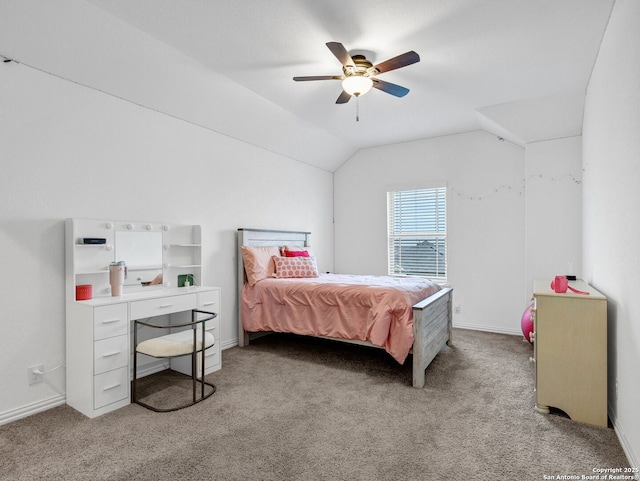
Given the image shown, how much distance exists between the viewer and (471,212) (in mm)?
4922

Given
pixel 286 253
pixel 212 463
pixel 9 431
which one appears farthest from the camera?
pixel 286 253

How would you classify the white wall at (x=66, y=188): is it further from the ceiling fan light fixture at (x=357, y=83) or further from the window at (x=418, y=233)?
the window at (x=418, y=233)

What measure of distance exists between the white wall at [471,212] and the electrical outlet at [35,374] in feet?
13.9

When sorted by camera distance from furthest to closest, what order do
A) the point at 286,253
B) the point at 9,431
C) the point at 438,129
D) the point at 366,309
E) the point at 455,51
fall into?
the point at 438,129 < the point at 286,253 < the point at 366,309 < the point at 455,51 < the point at 9,431

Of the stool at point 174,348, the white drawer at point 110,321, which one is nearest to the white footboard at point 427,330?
the stool at point 174,348

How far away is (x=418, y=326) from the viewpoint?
2945mm

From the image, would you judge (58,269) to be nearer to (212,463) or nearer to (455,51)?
(212,463)

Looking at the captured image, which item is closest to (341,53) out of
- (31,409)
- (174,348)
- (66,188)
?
(66,188)

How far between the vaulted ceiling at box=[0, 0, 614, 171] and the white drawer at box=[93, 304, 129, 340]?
70.1 inches

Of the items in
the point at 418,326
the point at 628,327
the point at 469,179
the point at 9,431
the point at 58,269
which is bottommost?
the point at 9,431

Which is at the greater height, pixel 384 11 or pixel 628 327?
pixel 384 11

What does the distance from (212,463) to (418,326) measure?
Answer: 178 cm

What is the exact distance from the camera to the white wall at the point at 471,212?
15.2 feet

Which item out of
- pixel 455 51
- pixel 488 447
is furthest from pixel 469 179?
pixel 488 447
